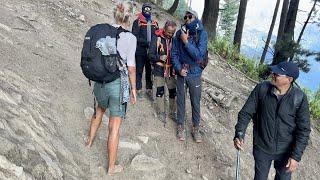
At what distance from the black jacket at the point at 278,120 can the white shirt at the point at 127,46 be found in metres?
1.53

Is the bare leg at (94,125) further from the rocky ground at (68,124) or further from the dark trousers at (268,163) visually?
the dark trousers at (268,163)

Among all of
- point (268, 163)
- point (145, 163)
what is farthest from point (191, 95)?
point (268, 163)

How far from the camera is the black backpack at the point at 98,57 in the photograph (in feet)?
16.7

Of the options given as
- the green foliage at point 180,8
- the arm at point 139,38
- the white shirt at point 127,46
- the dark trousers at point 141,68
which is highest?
the white shirt at point 127,46

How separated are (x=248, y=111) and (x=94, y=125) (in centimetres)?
206

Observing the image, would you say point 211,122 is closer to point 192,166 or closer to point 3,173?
point 192,166

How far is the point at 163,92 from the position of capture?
25.7 ft

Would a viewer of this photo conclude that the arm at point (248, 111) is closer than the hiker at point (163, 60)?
Yes

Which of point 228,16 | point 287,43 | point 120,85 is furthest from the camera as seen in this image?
point 228,16

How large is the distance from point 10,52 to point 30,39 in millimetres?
1404

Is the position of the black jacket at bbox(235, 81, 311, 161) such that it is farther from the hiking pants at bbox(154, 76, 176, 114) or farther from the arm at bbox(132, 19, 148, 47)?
the arm at bbox(132, 19, 148, 47)

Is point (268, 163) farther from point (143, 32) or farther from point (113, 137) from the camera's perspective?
point (143, 32)

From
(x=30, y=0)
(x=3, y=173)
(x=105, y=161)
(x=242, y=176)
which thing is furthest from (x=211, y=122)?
(x=30, y=0)

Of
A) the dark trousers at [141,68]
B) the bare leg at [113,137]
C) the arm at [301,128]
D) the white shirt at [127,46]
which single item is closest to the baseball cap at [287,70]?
the arm at [301,128]
